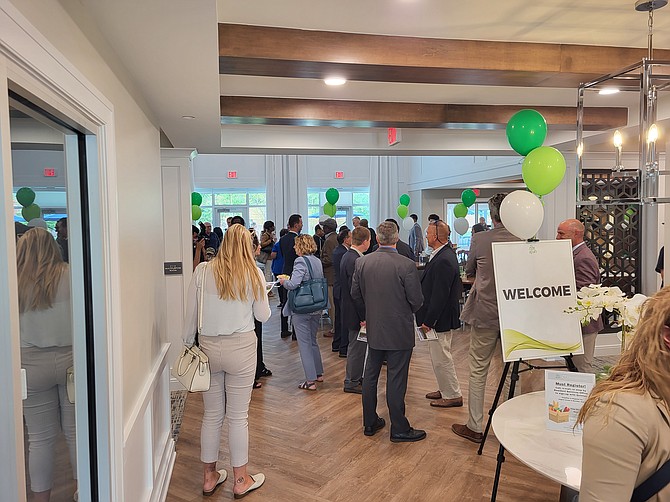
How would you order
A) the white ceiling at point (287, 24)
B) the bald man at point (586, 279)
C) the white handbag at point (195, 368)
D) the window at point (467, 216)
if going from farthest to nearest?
1. the window at point (467, 216)
2. the bald man at point (586, 279)
3. the white handbag at point (195, 368)
4. the white ceiling at point (287, 24)

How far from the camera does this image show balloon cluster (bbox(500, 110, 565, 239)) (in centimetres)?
306

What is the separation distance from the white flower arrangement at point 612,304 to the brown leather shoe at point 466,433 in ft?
5.31

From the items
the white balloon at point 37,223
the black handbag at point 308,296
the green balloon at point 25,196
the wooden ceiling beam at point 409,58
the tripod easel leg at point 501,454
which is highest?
the wooden ceiling beam at point 409,58

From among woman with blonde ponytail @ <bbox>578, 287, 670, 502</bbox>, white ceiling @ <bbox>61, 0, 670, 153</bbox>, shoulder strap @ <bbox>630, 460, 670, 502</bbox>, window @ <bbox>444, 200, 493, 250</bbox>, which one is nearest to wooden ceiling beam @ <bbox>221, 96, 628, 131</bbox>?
white ceiling @ <bbox>61, 0, 670, 153</bbox>

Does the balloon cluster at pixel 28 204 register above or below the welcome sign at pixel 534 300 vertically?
above

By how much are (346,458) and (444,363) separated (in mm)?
1256

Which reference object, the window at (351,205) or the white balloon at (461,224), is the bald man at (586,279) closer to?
the white balloon at (461,224)

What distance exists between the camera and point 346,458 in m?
3.39

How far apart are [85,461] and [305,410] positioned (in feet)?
8.32

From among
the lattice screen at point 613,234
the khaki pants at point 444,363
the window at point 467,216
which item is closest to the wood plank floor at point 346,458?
the khaki pants at point 444,363

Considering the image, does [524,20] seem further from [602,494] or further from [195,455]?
[195,455]

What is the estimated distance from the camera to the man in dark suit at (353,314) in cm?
444

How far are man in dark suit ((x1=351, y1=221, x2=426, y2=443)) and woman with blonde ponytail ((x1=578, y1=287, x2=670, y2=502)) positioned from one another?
222 centimetres

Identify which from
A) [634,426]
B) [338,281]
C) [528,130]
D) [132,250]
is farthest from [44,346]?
[338,281]
